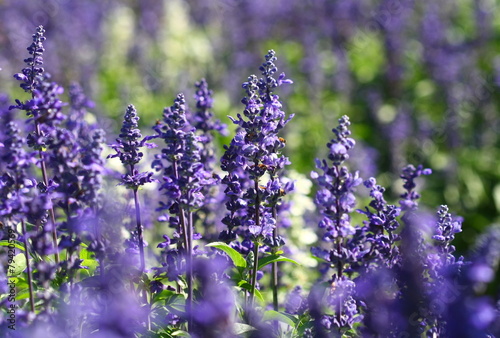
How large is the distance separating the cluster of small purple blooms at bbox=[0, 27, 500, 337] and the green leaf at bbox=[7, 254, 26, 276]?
0.06m

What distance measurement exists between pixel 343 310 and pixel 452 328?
76 cm

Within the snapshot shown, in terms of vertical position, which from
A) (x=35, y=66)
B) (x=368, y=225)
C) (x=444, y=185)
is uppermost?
(x=444, y=185)

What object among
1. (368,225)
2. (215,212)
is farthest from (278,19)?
(368,225)

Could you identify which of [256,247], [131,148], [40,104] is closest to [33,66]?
[40,104]

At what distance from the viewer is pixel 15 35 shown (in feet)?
33.5

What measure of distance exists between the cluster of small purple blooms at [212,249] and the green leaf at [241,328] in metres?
0.03

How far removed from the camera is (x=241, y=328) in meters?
2.67

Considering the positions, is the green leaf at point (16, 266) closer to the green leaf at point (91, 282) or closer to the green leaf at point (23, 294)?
the green leaf at point (23, 294)

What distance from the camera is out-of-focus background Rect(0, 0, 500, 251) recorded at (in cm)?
799

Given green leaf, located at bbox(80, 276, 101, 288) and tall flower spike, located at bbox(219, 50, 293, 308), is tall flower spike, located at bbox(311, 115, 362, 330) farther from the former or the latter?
green leaf, located at bbox(80, 276, 101, 288)

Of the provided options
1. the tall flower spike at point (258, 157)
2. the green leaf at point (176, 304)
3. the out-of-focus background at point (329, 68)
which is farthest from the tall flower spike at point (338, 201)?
the out-of-focus background at point (329, 68)

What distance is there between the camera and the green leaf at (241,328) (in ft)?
8.64

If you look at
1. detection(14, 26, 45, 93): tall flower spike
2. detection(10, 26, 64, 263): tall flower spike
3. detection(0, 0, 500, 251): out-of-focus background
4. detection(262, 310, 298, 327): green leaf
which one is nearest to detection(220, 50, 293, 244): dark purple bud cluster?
detection(262, 310, 298, 327): green leaf

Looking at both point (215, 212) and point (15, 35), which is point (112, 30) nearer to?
point (15, 35)
